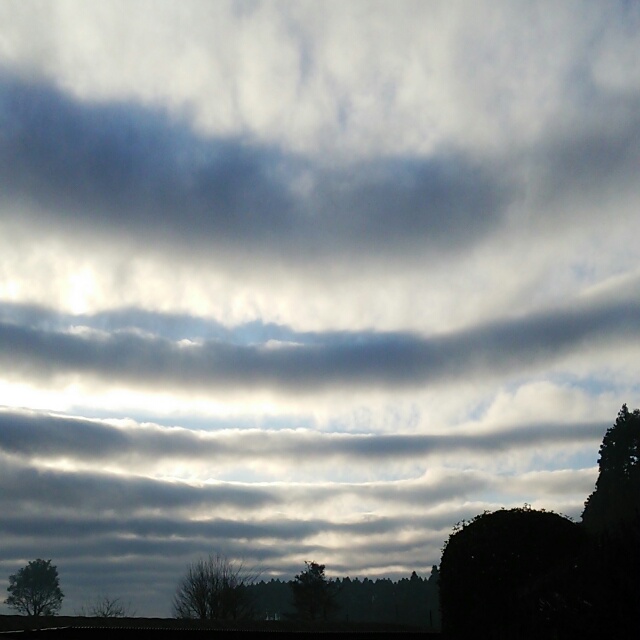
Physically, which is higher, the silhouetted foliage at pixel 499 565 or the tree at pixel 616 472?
the tree at pixel 616 472

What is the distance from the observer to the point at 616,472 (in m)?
78.6

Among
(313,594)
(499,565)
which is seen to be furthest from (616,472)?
(499,565)

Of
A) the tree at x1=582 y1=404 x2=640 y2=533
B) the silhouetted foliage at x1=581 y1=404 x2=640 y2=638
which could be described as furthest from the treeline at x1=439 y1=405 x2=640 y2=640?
the tree at x1=582 y1=404 x2=640 y2=533

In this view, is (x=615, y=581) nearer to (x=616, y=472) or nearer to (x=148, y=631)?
(x=148, y=631)

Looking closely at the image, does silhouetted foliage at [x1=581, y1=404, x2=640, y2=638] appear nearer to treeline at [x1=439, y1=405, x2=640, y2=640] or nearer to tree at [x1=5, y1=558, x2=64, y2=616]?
treeline at [x1=439, y1=405, x2=640, y2=640]

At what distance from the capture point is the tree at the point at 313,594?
266 ft

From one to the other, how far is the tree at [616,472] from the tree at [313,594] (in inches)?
1197

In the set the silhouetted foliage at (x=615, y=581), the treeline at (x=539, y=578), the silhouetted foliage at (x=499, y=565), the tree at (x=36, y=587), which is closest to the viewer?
the silhouetted foliage at (x=615, y=581)

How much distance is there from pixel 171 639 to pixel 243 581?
41.2 m

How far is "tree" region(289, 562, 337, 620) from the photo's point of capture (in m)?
81.2

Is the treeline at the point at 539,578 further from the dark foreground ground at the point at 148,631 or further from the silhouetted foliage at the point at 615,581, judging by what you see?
the dark foreground ground at the point at 148,631

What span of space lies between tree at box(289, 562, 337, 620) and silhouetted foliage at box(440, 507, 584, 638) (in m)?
58.7

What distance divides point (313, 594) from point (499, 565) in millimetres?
61360

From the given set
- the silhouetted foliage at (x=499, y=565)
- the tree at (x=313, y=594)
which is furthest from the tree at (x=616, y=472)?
the silhouetted foliage at (x=499, y=565)
